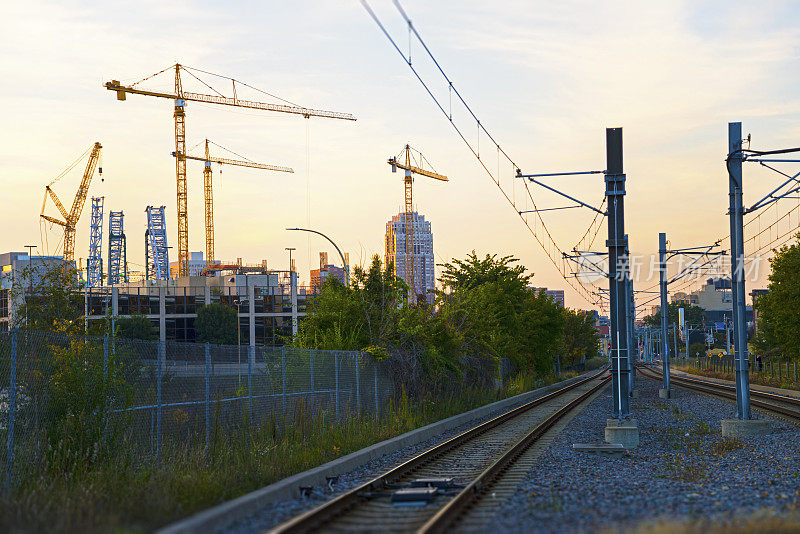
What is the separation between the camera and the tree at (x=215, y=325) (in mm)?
123875

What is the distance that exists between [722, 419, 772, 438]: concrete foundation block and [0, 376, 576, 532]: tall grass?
9.28m

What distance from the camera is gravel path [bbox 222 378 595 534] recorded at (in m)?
10.8

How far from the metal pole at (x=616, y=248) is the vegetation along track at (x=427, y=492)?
8.74 ft

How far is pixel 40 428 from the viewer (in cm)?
1323

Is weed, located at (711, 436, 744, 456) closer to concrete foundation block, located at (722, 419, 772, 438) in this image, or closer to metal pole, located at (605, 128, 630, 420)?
concrete foundation block, located at (722, 419, 772, 438)

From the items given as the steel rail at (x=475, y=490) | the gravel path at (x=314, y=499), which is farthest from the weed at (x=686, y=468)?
the gravel path at (x=314, y=499)

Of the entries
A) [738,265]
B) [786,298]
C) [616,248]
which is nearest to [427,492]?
[616,248]

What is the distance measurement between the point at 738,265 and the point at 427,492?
14.5 m

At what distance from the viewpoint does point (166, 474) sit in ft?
42.1

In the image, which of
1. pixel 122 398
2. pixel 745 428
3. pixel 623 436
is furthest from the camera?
pixel 745 428

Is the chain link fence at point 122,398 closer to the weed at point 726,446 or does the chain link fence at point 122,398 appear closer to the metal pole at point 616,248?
the metal pole at point 616,248

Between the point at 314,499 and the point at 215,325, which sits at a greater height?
the point at 314,499

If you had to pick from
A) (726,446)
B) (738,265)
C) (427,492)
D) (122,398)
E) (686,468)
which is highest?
(738,265)

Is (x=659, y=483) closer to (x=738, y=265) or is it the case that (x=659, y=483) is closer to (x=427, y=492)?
(x=427, y=492)
